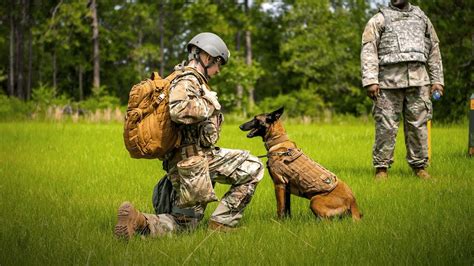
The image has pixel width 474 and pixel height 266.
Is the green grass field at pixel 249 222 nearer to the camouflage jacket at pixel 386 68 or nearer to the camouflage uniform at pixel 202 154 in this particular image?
the camouflage uniform at pixel 202 154

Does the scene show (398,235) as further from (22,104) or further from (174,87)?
(22,104)

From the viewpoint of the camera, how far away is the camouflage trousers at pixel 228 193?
527cm

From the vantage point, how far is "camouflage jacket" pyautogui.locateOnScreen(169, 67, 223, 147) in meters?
4.70

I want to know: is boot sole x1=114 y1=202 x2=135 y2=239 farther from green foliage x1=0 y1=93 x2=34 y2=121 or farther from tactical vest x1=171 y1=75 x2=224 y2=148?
green foliage x1=0 y1=93 x2=34 y2=121

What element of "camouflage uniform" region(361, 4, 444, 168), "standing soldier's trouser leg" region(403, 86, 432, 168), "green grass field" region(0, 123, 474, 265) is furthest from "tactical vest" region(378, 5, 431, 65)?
"green grass field" region(0, 123, 474, 265)

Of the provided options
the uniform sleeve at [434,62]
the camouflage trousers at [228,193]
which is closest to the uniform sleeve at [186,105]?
the camouflage trousers at [228,193]

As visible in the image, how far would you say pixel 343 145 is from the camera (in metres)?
13.4

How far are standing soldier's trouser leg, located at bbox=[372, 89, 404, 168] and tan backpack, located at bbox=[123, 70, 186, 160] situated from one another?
183 inches

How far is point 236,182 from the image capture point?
5383mm

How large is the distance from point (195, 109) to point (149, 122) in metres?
0.38

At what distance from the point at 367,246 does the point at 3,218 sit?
361 cm

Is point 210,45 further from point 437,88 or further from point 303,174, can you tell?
point 437,88

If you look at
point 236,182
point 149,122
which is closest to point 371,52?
point 236,182

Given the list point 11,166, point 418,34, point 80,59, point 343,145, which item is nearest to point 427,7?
point 343,145
